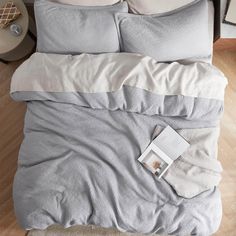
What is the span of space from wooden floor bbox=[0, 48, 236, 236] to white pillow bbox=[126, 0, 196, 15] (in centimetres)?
68

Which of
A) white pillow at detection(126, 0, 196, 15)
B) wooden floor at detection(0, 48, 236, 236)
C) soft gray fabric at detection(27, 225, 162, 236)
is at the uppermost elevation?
white pillow at detection(126, 0, 196, 15)

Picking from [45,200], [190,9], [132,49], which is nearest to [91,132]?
[45,200]

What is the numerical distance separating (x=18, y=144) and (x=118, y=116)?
0.90 m

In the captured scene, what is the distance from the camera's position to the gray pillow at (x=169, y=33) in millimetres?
1413

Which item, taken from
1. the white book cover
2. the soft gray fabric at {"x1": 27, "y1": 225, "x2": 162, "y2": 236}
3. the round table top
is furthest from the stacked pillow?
the soft gray fabric at {"x1": 27, "y1": 225, "x2": 162, "y2": 236}

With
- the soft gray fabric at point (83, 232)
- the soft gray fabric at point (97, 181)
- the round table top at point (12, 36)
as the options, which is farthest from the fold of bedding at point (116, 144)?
the round table top at point (12, 36)

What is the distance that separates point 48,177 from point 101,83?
55cm

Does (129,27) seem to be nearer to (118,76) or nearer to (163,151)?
(118,76)

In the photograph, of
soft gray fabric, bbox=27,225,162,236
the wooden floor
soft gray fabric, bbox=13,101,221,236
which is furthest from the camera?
the wooden floor

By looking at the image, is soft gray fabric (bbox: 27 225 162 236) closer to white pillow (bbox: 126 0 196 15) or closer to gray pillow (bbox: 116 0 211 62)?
gray pillow (bbox: 116 0 211 62)

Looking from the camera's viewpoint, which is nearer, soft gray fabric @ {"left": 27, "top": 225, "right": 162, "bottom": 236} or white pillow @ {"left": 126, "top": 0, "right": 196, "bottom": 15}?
white pillow @ {"left": 126, "top": 0, "right": 196, "bottom": 15}

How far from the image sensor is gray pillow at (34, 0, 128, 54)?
1.45m

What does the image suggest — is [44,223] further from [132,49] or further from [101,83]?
[132,49]

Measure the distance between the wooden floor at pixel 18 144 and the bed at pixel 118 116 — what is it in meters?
0.41
